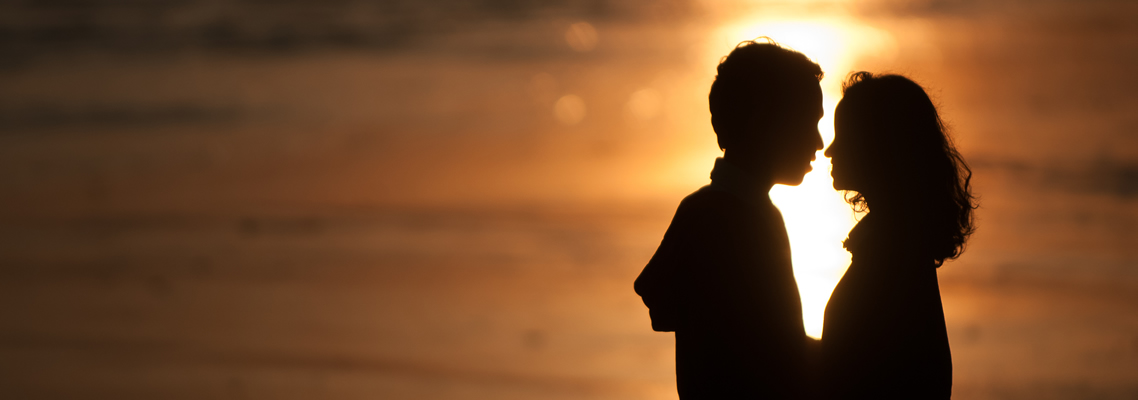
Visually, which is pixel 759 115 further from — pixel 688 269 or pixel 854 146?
pixel 854 146

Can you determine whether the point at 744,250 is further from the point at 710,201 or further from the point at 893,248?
the point at 893,248

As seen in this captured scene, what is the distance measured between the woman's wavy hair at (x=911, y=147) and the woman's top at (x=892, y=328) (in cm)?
8

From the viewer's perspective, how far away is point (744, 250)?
5.58 feet

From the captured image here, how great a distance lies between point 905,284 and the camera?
2059mm

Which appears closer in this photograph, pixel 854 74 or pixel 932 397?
pixel 932 397

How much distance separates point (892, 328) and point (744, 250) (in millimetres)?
580

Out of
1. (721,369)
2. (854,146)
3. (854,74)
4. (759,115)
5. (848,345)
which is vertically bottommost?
(721,369)

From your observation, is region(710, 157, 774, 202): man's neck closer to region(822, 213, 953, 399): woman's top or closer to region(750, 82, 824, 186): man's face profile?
region(750, 82, 824, 186): man's face profile

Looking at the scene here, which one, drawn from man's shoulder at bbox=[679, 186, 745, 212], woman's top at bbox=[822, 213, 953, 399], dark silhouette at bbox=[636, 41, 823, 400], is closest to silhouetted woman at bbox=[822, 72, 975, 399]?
woman's top at bbox=[822, 213, 953, 399]

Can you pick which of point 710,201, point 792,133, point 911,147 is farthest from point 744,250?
point 911,147

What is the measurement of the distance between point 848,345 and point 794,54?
0.72 meters

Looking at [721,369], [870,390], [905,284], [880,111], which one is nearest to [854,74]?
[880,111]

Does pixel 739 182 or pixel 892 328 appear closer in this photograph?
pixel 739 182

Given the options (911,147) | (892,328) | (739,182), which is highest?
(911,147)
